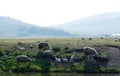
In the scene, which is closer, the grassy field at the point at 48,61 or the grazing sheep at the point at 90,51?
the grassy field at the point at 48,61

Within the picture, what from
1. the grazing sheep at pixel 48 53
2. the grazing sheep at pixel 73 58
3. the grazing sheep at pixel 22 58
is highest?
the grazing sheep at pixel 48 53

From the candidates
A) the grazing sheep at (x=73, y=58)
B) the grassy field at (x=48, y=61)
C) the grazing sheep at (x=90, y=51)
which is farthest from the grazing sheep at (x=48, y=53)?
the grazing sheep at (x=90, y=51)

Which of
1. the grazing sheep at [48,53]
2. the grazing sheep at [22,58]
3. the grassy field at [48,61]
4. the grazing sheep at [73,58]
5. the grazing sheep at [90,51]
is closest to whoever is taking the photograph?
the grassy field at [48,61]

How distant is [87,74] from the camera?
8188cm

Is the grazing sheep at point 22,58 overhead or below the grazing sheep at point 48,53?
below

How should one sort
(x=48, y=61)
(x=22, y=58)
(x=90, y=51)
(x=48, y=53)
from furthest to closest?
1. (x=90, y=51)
2. (x=48, y=53)
3. (x=48, y=61)
4. (x=22, y=58)

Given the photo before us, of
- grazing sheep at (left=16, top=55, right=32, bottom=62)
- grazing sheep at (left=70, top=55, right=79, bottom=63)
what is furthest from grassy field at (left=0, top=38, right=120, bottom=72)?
grazing sheep at (left=70, top=55, right=79, bottom=63)

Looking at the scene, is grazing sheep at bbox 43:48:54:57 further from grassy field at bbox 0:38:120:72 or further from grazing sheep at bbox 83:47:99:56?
grazing sheep at bbox 83:47:99:56

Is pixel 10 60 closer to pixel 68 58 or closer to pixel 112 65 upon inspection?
pixel 68 58

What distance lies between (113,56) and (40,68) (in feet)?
57.6

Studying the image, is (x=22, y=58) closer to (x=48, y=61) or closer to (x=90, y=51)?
(x=48, y=61)

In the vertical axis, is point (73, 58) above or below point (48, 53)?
below

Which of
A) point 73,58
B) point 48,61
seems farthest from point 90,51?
point 48,61

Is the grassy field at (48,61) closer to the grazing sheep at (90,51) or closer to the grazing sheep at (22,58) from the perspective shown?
the grazing sheep at (22,58)
